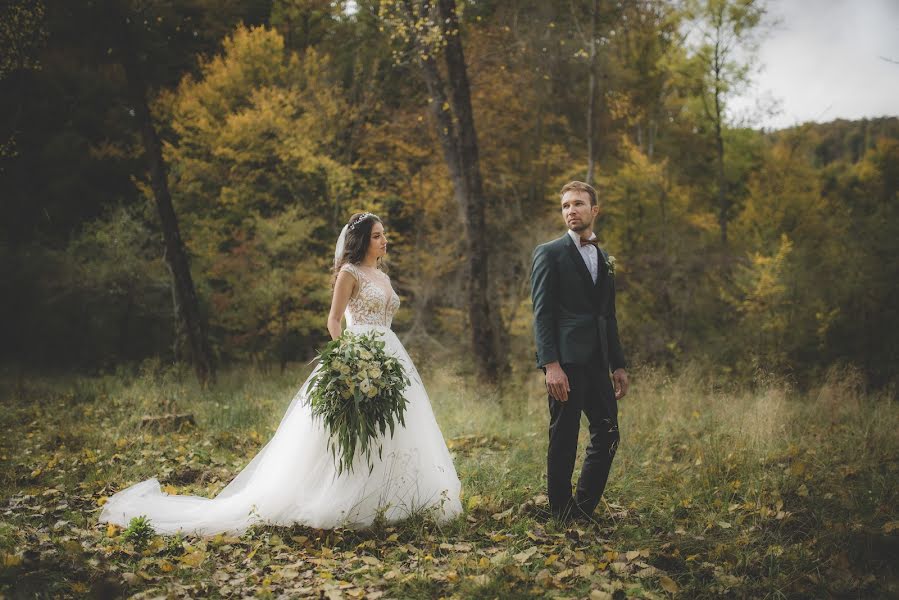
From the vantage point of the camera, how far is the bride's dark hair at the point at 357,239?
4887 mm

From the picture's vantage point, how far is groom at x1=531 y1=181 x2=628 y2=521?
4.09 m

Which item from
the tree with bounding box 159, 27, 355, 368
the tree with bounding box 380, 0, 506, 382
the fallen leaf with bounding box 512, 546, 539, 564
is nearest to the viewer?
the fallen leaf with bounding box 512, 546, 539, 564

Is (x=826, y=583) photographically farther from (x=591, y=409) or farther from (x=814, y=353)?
(x=814, y=353)

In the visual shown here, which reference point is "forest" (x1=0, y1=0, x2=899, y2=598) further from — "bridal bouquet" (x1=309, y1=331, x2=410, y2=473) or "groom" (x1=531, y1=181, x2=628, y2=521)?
"bridal bouquet" (x1=309, y1=331, x2=410, y2=473)

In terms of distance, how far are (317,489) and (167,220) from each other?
8521 mm

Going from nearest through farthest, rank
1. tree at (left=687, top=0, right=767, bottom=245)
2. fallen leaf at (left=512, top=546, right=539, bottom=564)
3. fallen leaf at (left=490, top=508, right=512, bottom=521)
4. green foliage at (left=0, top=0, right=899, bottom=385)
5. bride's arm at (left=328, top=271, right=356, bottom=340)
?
fallen leaf at (left=512, top=546, right=539, bottom=564) → fallen leaf at (left=490, top=508, right=512, bottom=521) → bride's arm at (left=328, top=271, right=356, bottom=340) → green foliage at (left=0, top=0, right=899, bottom=385) → tree at (left=687, top=0, right=767, bottom=245)

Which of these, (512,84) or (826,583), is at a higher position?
(512,84)

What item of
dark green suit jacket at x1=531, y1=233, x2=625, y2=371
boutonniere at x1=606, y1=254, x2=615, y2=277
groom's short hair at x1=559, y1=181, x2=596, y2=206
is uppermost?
groom's short hair at x1=559, y1=181, x2=596, y2=206

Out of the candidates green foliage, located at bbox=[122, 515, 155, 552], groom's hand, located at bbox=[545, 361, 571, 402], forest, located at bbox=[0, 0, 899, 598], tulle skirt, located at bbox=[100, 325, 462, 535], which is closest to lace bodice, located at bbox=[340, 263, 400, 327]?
tulle skirt, located at bbox=[100, 325, 462, 535]

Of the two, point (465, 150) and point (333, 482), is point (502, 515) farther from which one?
point (465, 150)

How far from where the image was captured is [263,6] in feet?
76.0

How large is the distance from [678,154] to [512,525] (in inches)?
973

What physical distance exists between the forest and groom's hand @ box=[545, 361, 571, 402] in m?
0.94

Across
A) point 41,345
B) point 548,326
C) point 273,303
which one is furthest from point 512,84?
point 548,326
